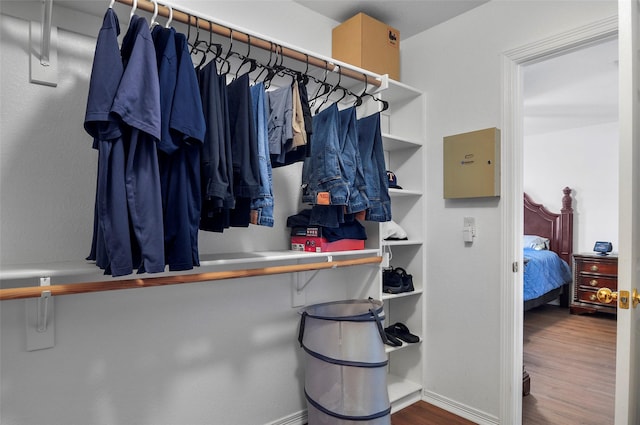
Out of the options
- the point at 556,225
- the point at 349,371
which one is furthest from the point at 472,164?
the point at 556,225

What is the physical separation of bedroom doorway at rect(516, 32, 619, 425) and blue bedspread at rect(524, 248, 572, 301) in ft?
1.27

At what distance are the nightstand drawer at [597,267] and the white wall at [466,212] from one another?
122 inches

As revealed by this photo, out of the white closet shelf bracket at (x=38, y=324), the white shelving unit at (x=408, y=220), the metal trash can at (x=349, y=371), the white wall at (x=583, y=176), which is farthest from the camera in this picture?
the white wall at (x=583, y=176)

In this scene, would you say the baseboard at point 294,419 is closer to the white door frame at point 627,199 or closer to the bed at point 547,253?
the white door frame at point 627,199

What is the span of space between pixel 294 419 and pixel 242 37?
197cm

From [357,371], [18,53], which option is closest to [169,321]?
[357,371]

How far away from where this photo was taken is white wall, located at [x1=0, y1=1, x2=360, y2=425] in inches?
53.9

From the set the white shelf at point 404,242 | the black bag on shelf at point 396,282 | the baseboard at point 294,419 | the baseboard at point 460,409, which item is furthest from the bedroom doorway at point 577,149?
the baseboard at point 294,419

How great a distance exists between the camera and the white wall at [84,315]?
137 cm

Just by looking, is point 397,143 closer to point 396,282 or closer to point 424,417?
point 396,282

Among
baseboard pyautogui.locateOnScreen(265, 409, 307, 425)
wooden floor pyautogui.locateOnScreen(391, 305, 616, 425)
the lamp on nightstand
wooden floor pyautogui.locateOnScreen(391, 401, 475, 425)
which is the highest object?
the lamp on nightstand

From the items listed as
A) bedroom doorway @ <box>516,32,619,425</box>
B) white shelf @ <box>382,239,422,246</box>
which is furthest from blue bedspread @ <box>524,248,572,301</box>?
white shelf @ <box>382,239,422,246</box>

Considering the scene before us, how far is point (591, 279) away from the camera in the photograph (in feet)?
14.6

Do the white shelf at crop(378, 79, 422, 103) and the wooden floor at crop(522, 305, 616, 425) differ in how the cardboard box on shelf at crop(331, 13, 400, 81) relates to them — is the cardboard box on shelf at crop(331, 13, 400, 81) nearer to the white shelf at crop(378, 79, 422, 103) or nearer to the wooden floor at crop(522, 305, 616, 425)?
the white shelf at crop(378, 79, 422, 103)
